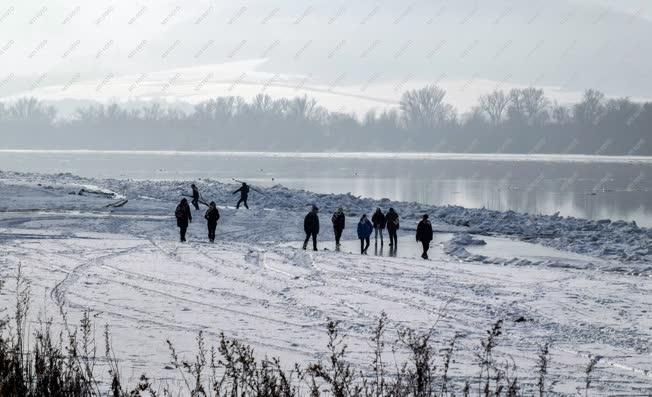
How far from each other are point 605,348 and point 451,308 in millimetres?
3162

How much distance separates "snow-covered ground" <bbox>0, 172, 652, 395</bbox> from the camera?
35.7ft

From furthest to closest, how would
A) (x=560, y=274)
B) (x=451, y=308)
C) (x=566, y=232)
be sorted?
(x=566, y=232) < (x=560, y=274) < (x=451, y=308)

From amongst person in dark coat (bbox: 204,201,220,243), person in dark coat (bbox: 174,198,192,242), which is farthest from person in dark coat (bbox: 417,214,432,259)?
person in dark coat (bbox: 174,198,192,242)

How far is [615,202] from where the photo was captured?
165 feet

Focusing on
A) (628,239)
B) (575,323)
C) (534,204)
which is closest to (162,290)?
(575,323)

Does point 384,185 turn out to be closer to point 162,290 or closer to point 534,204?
point 534,204

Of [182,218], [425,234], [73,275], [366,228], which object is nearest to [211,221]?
[182,218]

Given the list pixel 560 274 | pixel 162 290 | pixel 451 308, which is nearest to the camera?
pixel 451 308

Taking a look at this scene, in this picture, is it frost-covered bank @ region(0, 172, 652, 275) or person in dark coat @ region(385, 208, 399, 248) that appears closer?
person in dark coat @ region(385, 208, 399, 248)

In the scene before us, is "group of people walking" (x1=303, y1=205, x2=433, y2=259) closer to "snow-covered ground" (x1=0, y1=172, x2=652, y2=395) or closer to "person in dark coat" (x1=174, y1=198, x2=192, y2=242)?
"snow-covered ground" (x1=0, y1=172, x2=652, y2=395)

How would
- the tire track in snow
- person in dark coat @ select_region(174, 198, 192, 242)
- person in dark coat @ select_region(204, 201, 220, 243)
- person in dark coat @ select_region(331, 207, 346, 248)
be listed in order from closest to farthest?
1. the tire track in snow
2. person in dark coat @ select_region(174, 198, 192, 242)
3. person in dark coat @ select_region(204, 201, 220, 243)
4. person in dark coat @ select_region(331, 207, 346, 248)

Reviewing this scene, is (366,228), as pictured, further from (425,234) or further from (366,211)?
(366,211)

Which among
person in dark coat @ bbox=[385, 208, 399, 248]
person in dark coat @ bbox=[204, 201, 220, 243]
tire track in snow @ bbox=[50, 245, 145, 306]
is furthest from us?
person in dark coat @ bbox=[385, 208, 399, 248]

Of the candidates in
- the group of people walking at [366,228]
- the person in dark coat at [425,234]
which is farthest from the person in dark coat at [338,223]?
the person in dark coat at [425,234]
